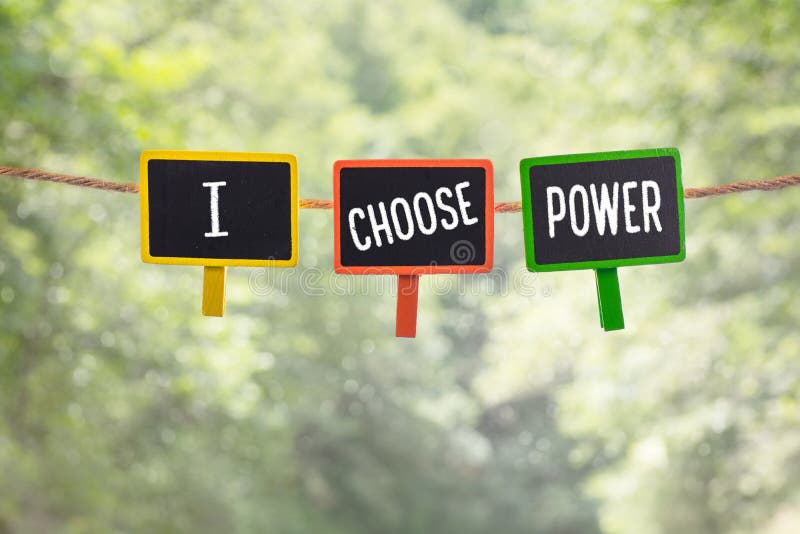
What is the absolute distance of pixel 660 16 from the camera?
22.0 feet

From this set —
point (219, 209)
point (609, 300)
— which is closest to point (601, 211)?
point (609, 300)

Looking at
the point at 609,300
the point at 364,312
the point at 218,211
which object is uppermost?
the point at 218,211

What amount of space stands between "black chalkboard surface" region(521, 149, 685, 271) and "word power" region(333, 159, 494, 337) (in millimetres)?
120

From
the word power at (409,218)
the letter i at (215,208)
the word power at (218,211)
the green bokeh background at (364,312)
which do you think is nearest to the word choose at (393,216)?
the word power at (409,218)

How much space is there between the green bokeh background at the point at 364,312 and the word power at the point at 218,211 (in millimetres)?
3469

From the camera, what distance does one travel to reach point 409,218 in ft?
7.69

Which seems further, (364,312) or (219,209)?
(364,312)

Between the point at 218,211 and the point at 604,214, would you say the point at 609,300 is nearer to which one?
the point at 604,214

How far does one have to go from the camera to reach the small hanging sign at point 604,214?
7.64 feet

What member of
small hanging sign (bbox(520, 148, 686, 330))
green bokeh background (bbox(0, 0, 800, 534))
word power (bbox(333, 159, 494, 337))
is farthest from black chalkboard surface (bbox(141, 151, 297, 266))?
green bokeh background (bbox(0, 0, 800, 534))

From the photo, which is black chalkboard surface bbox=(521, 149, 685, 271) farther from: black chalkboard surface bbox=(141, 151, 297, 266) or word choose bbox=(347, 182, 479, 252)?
black chalkboard surface bbox=(141, 151, 297, 266)

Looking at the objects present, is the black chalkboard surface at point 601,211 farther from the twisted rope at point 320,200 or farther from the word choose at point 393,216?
the word choose at point 393,216

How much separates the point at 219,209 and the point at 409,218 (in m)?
0.45

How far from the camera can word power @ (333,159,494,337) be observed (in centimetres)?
233
